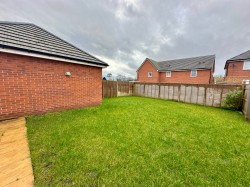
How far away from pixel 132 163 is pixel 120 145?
66 centimetres

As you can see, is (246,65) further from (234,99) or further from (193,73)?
(234,99)

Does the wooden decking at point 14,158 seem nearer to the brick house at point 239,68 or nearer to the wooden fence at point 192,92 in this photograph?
the wooden fence at point 192,92

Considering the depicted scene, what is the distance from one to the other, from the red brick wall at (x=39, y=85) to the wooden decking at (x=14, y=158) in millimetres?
1108

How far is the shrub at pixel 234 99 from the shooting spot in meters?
6.56

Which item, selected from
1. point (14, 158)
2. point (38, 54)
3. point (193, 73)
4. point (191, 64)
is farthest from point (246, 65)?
point (14, 158)

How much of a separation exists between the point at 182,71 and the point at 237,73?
9053mm

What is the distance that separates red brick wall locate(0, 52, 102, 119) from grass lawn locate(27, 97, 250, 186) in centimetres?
115

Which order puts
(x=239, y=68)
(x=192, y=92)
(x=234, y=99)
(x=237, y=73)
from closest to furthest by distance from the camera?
(x=234, y=99)
(x=192, y=92)
(x=239, y=68)
(x=237, y=73)

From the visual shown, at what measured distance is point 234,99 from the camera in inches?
263

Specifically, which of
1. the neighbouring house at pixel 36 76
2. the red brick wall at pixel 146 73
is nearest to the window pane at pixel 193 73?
the red brick wall at pixel 146 73

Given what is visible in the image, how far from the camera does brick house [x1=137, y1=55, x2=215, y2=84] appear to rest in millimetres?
19356

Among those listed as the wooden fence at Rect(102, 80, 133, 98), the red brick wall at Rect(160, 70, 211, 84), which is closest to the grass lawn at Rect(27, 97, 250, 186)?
the wooden fence at Rect(102, 80, 133, 98)

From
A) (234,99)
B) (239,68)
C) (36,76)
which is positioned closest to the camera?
(36,76)

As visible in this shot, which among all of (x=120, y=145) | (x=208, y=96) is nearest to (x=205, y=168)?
(x=120, y=145)
